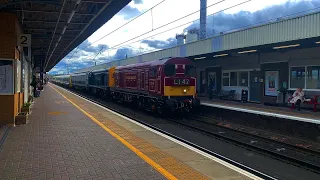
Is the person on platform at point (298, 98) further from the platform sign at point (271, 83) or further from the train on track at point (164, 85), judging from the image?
the train on track at point (164, 85)

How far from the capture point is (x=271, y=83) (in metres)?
20.2

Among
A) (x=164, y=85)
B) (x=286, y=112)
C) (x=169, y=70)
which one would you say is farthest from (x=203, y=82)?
(x=286, y=112)

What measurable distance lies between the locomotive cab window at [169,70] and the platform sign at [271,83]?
743 cm

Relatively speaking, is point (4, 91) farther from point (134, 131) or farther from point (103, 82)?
point (103, 82)

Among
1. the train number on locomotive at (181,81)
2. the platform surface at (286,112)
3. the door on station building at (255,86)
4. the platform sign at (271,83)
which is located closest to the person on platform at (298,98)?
the platform surface at (286,112)

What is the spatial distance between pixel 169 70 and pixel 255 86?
27.0 feet

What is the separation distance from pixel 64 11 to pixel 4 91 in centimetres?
387

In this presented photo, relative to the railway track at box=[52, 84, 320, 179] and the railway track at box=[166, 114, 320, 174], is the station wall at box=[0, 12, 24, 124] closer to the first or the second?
the railway track at box=[52, 84, 320, 179]

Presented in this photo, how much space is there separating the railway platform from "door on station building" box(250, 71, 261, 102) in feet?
43.7

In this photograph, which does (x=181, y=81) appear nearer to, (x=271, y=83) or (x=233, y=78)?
(x=271, y=83)

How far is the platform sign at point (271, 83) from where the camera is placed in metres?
19.7

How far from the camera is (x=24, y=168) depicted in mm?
5840

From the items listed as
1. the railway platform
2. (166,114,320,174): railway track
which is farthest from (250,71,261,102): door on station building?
the railway platform

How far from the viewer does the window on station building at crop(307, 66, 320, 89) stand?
663 inches
